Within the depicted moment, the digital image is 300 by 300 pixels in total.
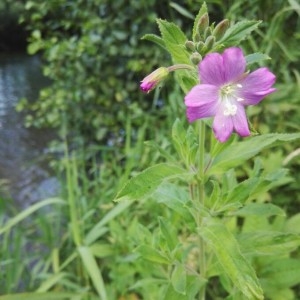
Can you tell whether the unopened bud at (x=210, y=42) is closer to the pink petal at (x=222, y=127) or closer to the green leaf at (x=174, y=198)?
the pink petal at (x=222, y=127)

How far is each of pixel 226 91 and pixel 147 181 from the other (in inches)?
7.9

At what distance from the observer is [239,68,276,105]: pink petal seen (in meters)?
0.72

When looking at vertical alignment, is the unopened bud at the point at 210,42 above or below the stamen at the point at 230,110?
above

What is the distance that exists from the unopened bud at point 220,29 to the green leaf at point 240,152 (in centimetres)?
20

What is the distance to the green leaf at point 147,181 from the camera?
772mm

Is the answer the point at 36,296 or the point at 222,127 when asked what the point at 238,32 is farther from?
the point at 36,296

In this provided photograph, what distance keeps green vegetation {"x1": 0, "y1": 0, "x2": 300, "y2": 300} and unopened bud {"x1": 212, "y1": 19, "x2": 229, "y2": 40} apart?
20cm

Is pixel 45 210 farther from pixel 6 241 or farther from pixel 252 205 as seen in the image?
pixel 252 205

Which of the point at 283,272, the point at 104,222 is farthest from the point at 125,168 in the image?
the point at 283,272

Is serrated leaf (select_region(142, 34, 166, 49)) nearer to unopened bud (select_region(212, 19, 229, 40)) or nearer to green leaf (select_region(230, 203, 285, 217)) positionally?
unopened bud (select_region(212, 19, 229, 40))

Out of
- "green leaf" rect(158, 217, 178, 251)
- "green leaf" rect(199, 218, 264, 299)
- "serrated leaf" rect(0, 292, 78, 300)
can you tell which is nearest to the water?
"serrated leaf" rect(0, 292, 78, 300)

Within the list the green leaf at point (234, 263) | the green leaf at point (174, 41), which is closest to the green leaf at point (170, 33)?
the green leaf at point (174, 41)

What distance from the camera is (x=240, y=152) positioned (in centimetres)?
90

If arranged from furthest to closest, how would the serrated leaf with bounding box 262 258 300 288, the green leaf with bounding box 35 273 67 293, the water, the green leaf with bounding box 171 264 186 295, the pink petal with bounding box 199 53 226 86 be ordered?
the water < the green leaf with bounding box 35 273 67 293 < the serrated leaf with bounding box 262 258 300 288 < the green leaf with bounding box 171 264 186 295 < the pink petal with bounding box 199 53 226 86
